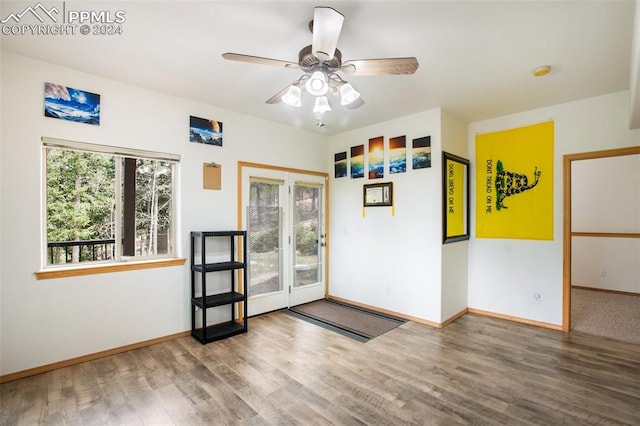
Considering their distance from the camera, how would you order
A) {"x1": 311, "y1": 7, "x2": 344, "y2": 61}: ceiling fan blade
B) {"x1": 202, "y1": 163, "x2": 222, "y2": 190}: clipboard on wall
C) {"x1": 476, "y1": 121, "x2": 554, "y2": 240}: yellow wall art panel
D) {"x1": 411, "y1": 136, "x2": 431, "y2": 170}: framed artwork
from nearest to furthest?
{"x1": 311, "y1": 7, "x2": 344, "y2": 61}: ceiling fan blade < {"x1": 202, "y1": 163, "x2": 222, "y2": 190}: clipboard on wall < {"x1": 476, "y1": 121, "x2": 554, "y2": 240}: yellow wall art panel < {"x1": 411, "y1": 136, "x2": 431, "y2": 170}: framed artwork

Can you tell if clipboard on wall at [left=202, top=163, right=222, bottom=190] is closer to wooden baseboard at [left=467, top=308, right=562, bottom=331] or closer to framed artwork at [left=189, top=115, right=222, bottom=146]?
framed artwork at [left=189, top=115, right=222, bottom=146]

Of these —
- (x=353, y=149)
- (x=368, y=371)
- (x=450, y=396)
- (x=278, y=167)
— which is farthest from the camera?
(x=353, y=149)

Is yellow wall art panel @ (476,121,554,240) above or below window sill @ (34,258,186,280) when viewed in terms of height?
above

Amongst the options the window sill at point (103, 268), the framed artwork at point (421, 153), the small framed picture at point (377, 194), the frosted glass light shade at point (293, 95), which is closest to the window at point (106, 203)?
the window sill at point (103, 268)

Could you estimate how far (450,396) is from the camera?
7.72ft

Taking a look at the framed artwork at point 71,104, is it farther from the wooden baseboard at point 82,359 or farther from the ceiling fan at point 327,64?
the wooden baseboard at point 82,359

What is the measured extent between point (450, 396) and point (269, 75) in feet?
10.8

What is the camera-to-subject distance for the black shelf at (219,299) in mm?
3404

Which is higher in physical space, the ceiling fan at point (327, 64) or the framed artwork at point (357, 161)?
the ceiling fan at point (327, 64)

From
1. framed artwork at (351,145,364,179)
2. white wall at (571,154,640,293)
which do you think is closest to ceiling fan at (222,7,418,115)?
framed artwork at (351,145,364,179)

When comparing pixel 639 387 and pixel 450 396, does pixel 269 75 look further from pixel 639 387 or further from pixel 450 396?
pixel 639 387

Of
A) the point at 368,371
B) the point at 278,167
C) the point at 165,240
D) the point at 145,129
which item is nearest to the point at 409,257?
the point at 368,371

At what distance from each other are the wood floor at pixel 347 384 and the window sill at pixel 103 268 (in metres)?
0.88

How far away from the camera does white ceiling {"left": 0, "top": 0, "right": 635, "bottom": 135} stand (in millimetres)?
2018
